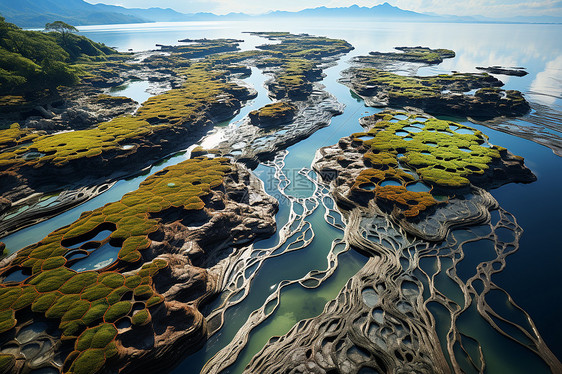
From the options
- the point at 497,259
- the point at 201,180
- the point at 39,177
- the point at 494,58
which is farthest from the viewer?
the point at 494,58

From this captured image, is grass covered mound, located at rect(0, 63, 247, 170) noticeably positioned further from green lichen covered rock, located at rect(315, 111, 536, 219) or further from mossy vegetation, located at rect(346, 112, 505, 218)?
mossy vegetation, located at rect(346, 112, 505, 218)

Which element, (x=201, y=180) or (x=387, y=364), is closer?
(x=387, y=364)

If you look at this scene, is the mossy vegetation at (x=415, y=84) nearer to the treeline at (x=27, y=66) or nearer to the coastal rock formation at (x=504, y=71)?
the coastal rock formation at (x=504, y=71)

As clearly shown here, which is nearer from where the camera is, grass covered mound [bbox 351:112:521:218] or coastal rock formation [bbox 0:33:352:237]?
grass covered mound [bbox 351:112:521:218]

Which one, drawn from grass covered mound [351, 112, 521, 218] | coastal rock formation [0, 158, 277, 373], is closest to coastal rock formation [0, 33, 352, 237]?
coastal rock formation [0, 158, 277, 373]

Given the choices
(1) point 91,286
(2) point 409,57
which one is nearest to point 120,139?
(1) point 91,286

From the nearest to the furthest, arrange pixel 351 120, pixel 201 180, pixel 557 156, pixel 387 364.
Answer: pixel 387 364, pixel 201 180, pixel 557 156, pixel 351 120

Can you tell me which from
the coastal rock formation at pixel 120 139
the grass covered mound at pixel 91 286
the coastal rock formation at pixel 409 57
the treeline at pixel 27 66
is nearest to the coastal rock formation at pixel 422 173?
the coastal rock formation at pixel 120 139

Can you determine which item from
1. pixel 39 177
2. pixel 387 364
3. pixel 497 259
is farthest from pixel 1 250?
pixel 497 259

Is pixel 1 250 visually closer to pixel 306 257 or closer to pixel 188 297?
pixel 188 297
